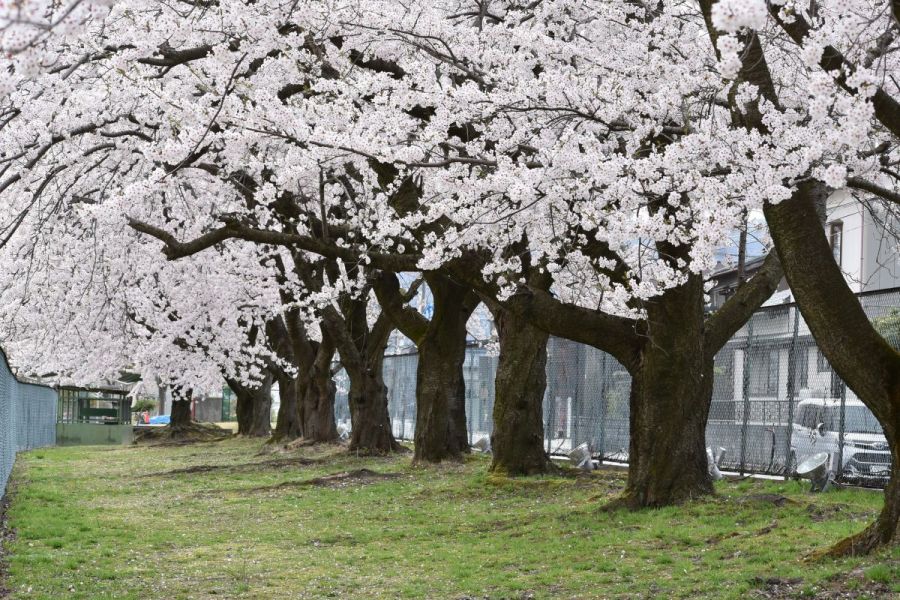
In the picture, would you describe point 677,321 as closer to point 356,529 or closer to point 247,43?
point 356,529

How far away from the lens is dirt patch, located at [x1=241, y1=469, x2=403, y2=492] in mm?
16812

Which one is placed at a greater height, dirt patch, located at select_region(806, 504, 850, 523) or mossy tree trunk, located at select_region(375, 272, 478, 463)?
mossy tree trunk, located at select_region(375, 272, 478, 463)

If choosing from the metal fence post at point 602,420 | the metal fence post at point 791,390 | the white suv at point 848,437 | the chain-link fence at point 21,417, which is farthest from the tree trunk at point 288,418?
the white suv at point 848,437

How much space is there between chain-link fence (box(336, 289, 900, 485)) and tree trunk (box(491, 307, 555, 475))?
8.25ft

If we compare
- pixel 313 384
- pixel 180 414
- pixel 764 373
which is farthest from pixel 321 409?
pixel 180 414

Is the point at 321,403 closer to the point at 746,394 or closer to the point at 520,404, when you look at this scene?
the point at 520,404

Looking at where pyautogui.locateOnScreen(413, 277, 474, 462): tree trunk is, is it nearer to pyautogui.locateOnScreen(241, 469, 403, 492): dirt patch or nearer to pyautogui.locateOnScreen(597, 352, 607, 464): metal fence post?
pyautogui.locateOnScreen(241, 469, 403, 492): dirt patch

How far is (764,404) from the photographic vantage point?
14.3 m

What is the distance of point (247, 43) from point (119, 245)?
13715mm

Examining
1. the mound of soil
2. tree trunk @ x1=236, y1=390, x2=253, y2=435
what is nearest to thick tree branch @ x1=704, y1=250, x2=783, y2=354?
the mound of soil

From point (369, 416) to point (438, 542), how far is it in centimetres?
1195

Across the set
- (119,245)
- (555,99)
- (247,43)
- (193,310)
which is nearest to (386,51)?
(247,43)

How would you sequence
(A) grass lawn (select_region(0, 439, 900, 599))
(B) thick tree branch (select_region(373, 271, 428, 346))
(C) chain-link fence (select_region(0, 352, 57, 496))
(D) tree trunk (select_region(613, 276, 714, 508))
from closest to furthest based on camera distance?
(A) grass lawn (select_region(0, 439, 900, 599)) < (D) tree trunk (select_region(613, 276, 714, 508)) < (C) chain-link fence (select_region(0, 352, 57, 496)) < (B) thick tree branch (select_region(373, 271, 428, 346))

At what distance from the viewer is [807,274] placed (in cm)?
754
